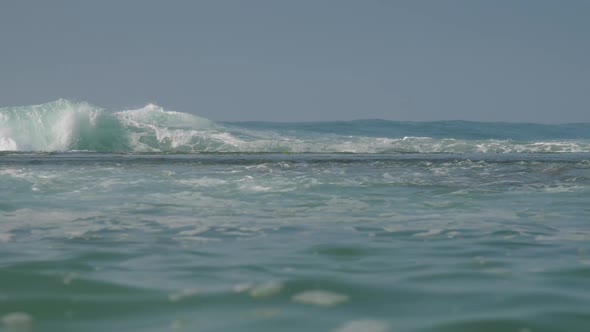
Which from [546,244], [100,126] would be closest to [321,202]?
[546,244]

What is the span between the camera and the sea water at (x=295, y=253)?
2.56 meters

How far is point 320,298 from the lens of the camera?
2.80 meters

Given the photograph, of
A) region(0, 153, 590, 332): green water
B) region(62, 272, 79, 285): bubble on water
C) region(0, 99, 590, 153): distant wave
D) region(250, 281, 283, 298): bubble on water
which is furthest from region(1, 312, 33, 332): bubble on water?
region(0, 99, 590, 153): distant wave

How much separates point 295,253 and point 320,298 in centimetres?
109

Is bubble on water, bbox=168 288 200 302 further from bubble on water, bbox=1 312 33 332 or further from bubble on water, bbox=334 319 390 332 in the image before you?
bubble on water, bbox=334 319 390 332

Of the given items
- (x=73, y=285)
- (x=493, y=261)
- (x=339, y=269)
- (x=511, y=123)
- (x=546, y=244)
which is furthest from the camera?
(x=511, y=123)

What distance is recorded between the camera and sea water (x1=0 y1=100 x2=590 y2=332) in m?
2.56

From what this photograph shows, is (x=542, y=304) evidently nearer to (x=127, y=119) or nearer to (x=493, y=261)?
(x=493, y=261)

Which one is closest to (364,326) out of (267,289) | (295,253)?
(267,289)

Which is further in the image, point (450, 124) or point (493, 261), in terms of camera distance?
point (450, 124)

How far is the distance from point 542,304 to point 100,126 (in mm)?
23783

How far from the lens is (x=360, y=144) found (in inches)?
960

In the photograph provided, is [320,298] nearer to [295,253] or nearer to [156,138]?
[295,253]

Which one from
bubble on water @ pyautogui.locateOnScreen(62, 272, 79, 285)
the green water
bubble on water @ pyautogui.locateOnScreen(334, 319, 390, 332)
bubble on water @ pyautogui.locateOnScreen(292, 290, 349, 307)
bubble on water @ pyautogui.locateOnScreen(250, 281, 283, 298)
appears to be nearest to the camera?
bubble on water @ pyautogui.locateOnScreen(334, 319, 390, 332)
